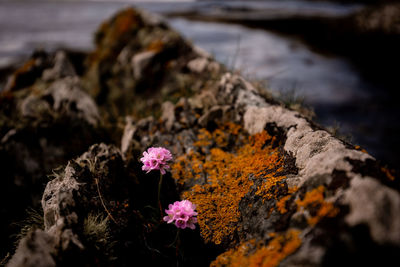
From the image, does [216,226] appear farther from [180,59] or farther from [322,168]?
[180,59]

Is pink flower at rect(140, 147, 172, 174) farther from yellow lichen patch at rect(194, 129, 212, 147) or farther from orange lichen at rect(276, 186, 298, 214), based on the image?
yellow lichen patch at rect(194, 129, 212, 147)

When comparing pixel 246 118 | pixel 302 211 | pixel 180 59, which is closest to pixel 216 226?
pixel 302 211

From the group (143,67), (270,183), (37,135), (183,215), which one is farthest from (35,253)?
(143,67)

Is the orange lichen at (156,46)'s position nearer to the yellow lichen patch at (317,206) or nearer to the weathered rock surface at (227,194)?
the weathered rock surface at (227,194)

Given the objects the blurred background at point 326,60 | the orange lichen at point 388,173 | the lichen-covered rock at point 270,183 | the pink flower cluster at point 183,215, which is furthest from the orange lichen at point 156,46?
the orange lichen at point 388,173

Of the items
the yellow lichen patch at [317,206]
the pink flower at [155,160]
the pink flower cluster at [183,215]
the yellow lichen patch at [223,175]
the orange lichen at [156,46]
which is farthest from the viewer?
the orange lichen at [156,46]

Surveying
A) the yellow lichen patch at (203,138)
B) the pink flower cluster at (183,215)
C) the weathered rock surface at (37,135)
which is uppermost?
the pink flower cluster at (183,215)
